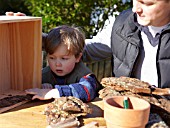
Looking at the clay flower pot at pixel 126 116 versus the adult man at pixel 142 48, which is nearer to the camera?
the clay flower pot at pixel 126 116

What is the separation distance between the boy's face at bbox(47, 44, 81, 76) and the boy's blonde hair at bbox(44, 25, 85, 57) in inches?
0.8

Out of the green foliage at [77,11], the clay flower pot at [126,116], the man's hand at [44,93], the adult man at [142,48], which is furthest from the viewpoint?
the green foliage at [77,11]

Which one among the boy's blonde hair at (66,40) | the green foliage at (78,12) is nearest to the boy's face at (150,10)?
the boy's blonde hair at (66,40)

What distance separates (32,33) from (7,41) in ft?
0.53

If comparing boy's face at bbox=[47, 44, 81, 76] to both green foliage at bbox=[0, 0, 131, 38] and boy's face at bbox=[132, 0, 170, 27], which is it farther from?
green foliage at bbox=[0, 0, 131, 38]

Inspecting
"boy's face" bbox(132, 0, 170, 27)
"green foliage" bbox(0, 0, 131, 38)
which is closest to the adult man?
"boy's face" bbox(132, 0, 170, 27)

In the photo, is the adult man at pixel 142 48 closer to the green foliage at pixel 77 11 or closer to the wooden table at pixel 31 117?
the wooden table at pixel 31 117

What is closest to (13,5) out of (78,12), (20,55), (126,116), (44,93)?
(78,12)

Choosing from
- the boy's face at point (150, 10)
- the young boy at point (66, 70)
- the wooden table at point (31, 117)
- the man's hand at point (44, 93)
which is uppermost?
the boy's face at point (150, 10)

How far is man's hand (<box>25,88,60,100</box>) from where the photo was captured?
1578 millimetres

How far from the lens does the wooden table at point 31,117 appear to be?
4.38 ft

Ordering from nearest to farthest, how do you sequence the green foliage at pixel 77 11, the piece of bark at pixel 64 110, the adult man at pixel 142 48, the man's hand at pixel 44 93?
the piece of bark at pixel 64 110
the man's hand at pixel 44 93
the adult man at pixel 142 48
the green foliage at pixel 77 11

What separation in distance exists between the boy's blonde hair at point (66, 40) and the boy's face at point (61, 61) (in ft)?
0.07

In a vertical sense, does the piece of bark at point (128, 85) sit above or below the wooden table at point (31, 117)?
above
